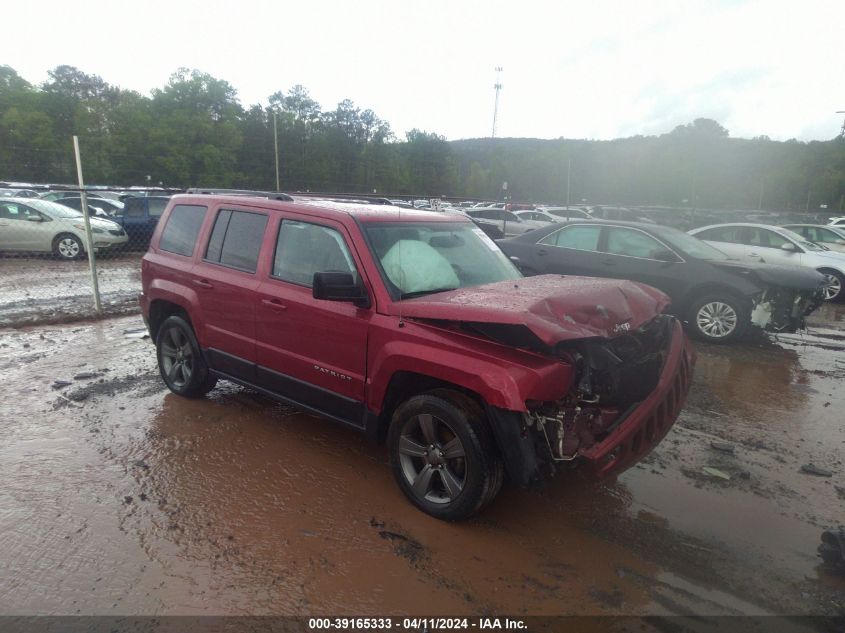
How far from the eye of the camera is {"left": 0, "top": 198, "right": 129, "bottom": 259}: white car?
13.3 metres

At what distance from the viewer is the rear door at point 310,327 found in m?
3.55

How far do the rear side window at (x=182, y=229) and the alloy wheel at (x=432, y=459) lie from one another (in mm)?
2692

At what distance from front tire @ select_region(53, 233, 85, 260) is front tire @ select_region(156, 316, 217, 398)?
1078cm

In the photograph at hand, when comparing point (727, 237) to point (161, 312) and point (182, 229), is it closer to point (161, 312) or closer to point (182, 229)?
point (182, 229)

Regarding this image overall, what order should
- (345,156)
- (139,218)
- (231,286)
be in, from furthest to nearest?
1. (345,156)
2. (139,218)
3. (231,286)

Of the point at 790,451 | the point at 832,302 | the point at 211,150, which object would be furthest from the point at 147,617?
the point at 211,150

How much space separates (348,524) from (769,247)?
10408 mm

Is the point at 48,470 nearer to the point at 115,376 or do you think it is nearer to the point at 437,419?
the point at 115,376

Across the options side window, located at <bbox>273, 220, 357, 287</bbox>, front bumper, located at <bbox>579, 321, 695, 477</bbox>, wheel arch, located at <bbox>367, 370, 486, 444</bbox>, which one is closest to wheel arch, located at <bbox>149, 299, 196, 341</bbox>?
side window, located at <bbox>273, 220, 357, 287</bbox>

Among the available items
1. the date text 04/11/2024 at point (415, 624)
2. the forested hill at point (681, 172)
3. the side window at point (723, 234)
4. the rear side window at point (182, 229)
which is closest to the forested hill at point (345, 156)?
the forested hill at point (681, 172)

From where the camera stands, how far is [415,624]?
8.21 feet

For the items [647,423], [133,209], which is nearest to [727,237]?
[647,423]

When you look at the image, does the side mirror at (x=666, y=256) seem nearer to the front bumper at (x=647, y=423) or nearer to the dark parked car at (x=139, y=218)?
the front bumper at (x=647, y=423)

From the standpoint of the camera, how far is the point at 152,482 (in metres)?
3.63
